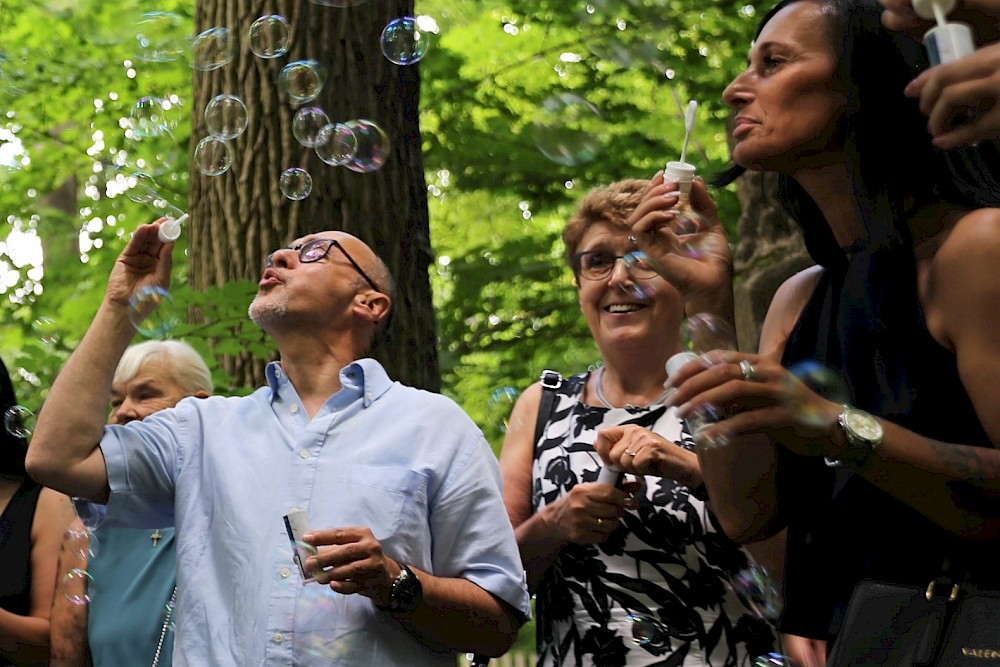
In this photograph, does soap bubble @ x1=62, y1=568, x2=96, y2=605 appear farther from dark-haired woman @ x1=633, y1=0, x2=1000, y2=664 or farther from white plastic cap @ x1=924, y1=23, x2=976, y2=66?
white plastic cap @ x1=924, y1=23, x2=976, y2=66

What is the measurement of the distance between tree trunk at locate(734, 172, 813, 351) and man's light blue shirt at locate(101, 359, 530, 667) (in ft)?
15.5

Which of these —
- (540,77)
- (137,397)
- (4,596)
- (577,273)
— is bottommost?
(4,596)

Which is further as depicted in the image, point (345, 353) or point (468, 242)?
point (468, 242)

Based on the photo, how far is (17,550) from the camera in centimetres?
379

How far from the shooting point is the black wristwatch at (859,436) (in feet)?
6.65

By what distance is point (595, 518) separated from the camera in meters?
3.02

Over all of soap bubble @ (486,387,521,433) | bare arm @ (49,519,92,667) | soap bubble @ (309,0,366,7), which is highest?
soap bubble @ (309,0,366,7)

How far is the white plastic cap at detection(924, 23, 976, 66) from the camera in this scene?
5.99 feet

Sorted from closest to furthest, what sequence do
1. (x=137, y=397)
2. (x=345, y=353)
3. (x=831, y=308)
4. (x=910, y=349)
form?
1. (x=910, y=349)
2. (x=831, y=308)
3. (x=345, y=353)
4. (x=137, y=397)

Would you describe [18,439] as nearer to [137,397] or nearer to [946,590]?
[137,397]

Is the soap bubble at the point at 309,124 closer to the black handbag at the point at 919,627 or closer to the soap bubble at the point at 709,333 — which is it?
the soap bubble at the point at 709,333

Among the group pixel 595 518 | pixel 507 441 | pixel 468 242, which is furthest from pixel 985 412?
pixel 468 242

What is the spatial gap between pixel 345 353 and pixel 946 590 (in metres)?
1.98

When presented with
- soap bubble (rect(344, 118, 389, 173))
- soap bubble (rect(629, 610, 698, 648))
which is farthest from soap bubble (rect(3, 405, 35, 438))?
soap bubble (rect(629, 610, 698, 648))
